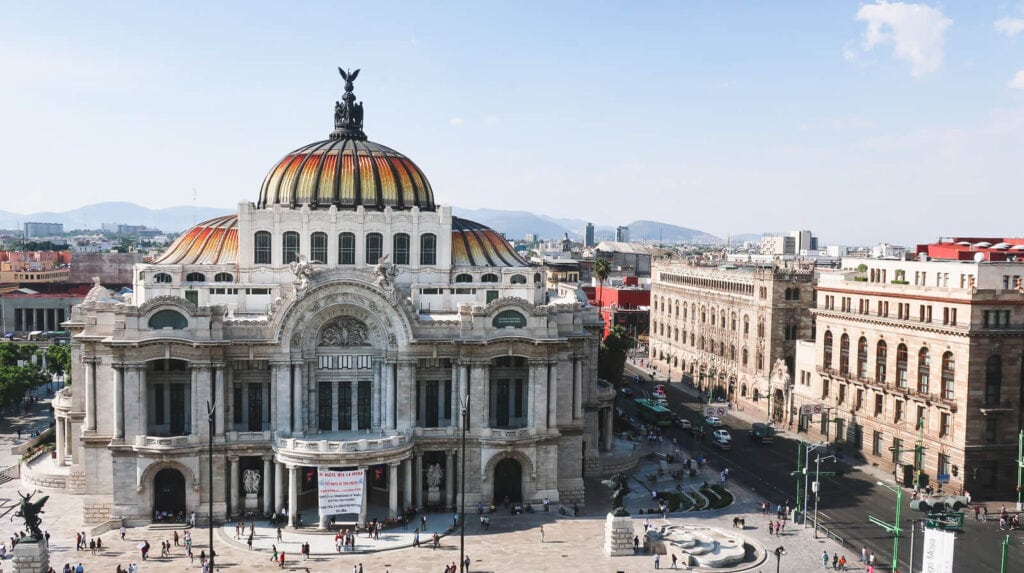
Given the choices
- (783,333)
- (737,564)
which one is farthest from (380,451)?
(783,333)

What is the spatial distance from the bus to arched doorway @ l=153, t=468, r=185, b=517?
56304 mm

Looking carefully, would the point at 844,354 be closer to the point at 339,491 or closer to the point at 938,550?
the point at 938,550

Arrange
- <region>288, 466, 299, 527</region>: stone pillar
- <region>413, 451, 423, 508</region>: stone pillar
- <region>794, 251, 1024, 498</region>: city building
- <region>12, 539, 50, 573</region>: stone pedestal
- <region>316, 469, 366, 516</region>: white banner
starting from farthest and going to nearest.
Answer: <region>794, 251, 1024, 498</region>: city building, <region>413, 451, 423, 508</region>: stone pillar, <region>288, 466, 299, 527</region>: stone pillar, <region>316, 469, 366, 516</region>: white banner, <region>12, 539, 50, 573</region>: stone pedestal

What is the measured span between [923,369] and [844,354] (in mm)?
13368

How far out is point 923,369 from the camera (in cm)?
8369

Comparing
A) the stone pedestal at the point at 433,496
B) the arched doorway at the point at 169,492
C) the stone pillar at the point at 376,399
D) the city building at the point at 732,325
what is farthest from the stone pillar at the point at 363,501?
the city building at the point at 732,325

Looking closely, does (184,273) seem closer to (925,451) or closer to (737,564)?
(737,564)

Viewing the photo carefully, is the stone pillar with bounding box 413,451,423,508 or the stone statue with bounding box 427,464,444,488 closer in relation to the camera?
the stone pillar with bounding box 413,451,423,508

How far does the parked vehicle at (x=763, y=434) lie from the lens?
9838 centimetres

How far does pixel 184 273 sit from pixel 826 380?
6795 centimetres

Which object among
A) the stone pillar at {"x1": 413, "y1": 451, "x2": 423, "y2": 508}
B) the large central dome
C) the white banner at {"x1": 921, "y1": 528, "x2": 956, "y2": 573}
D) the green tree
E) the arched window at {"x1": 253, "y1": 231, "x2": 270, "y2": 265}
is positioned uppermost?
the large central dome

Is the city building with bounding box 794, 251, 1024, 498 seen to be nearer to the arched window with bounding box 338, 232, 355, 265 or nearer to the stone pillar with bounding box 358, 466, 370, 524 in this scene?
the stone pillar with bounding box 358, 466, 370, 524

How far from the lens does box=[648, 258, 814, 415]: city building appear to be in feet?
372

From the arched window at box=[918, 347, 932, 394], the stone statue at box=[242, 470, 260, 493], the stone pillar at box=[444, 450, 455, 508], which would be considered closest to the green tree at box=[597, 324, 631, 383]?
the arched window at box=[918, 347, 932, 394]
